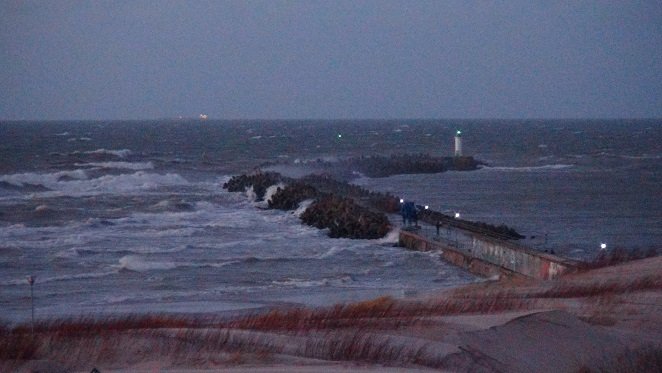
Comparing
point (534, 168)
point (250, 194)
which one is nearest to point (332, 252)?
point (250, 194)

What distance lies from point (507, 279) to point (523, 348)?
10.5 m

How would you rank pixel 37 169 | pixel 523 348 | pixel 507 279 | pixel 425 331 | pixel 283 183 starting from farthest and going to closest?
pixel 37 169 < pixel 283 183 < pixel 507 279 < pixel 425 331 < pixel 523 348

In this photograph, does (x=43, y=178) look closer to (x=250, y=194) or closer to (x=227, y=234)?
(x=250, y=194)

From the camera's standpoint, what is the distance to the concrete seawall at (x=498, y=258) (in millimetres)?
21859

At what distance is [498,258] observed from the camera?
24000 millimetres

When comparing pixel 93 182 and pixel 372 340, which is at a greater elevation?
pixel 372 340

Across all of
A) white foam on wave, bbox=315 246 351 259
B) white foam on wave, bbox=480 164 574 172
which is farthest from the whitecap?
white foam on wave, bbox=480 164 574 172

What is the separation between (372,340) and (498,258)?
13074 mm

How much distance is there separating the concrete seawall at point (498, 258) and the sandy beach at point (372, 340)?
696 centimetres

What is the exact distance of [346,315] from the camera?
13.8 meters

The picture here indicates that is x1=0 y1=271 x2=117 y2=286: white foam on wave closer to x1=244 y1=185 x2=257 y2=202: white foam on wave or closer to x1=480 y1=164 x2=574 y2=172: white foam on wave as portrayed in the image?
x1=244 y1=185 x2=257 y2=202: white foam on wave

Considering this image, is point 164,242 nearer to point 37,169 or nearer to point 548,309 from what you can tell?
point 548,309

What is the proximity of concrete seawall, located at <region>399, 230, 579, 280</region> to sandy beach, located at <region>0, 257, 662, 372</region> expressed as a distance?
696 cm

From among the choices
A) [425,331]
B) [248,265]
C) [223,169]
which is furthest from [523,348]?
[223,169]
